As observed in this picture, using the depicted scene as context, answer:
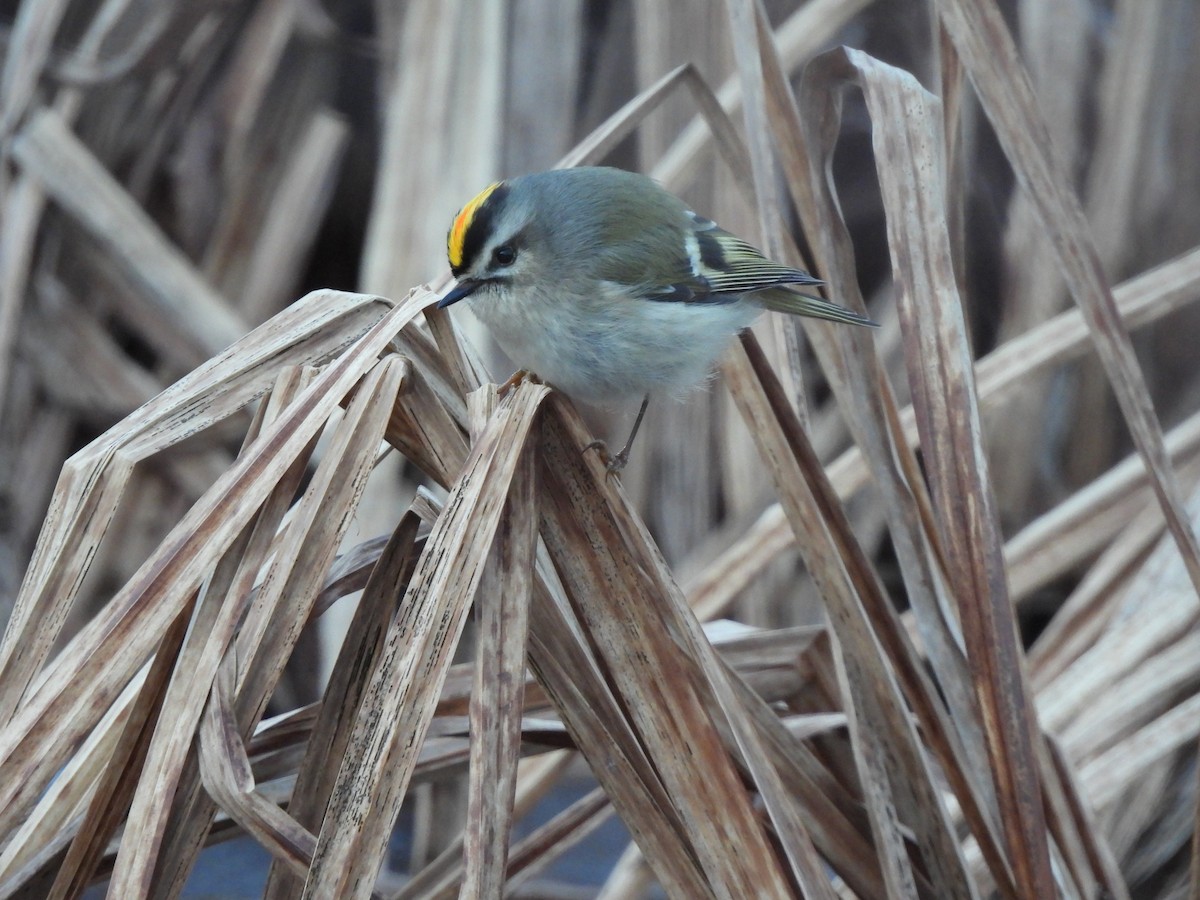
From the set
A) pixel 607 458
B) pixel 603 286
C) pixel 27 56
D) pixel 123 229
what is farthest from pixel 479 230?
pixel 27 56

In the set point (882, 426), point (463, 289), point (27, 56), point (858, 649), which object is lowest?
point (858, 649)

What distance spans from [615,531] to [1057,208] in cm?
72

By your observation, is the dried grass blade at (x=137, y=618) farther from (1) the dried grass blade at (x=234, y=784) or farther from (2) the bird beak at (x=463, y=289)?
(2) the bird beak at (x=463, y=289)

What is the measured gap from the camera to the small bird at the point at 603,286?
183 centimetres

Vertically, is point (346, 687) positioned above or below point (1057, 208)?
below

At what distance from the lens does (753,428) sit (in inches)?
60.4

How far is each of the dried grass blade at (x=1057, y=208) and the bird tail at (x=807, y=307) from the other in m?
0.25

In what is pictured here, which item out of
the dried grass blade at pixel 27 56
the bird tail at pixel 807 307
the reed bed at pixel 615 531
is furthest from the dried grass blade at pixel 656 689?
the dried grass blade at pixel 27 56

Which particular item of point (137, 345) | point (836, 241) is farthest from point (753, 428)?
point (137, 345)

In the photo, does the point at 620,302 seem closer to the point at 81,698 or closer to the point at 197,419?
the point at 197,419

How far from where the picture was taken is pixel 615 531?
4.18 feet

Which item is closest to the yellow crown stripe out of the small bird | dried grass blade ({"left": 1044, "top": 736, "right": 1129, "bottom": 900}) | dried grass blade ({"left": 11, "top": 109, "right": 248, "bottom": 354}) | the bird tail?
the small bird

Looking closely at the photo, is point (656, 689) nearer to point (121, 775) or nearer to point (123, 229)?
point (121, 775)

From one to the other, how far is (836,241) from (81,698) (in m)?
1.05
